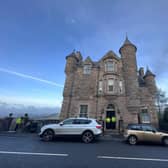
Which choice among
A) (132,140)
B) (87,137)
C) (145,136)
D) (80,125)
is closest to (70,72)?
(80,125)

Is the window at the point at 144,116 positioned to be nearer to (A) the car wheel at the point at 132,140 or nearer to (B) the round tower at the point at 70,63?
(A) the car wheel at the point at 132,140

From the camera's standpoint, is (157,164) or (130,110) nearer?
(157,164)

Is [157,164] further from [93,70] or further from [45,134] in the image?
[93,70]

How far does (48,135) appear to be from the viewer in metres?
9.72

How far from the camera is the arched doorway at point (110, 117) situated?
651 inches

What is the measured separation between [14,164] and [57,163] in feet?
5.61

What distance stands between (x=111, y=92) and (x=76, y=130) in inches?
376

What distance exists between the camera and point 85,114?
17.2m

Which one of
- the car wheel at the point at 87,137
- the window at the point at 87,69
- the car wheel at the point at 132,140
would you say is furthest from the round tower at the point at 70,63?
the car wheel at the point at 132,140

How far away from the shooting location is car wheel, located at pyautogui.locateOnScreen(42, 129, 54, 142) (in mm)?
9641

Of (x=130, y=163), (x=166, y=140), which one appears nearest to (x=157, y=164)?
(x=130, y=163)

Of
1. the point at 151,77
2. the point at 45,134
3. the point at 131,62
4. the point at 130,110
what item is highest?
the point at 131,62

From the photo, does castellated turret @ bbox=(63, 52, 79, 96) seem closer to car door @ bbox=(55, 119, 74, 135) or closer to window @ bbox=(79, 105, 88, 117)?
window @ bbox=(79, 105, 88, 117)

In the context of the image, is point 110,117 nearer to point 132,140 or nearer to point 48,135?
point 132,140
